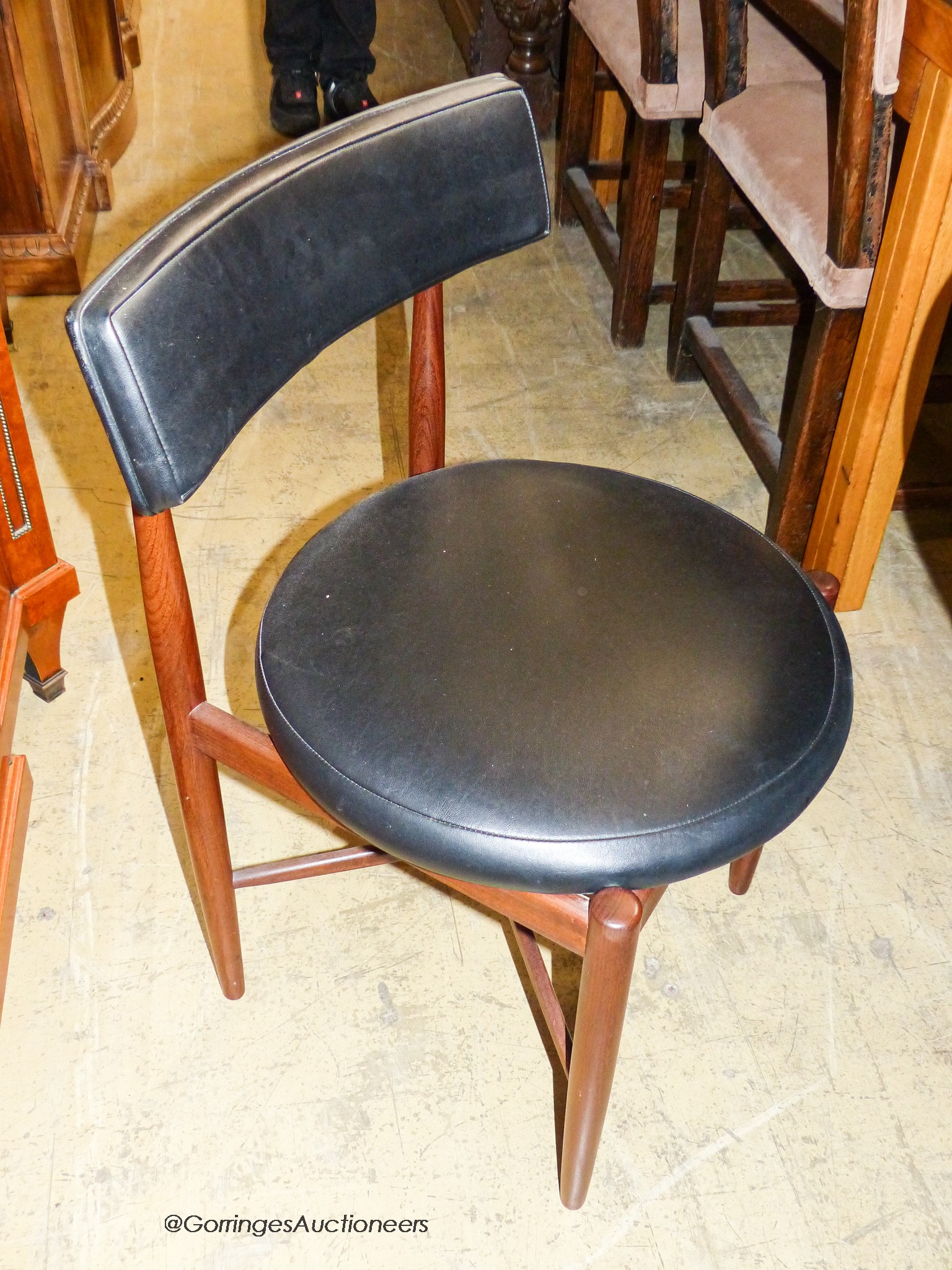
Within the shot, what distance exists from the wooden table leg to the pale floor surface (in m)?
0.13

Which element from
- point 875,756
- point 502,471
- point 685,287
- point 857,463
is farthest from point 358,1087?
point 685,287

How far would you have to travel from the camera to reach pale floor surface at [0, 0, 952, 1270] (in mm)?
1109

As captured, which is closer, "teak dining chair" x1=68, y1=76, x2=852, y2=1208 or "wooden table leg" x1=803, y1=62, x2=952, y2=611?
"teak dining chair" x1=68, y1=76, x2=852, y2=1208

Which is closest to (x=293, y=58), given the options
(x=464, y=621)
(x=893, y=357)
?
(x=893, y=357)

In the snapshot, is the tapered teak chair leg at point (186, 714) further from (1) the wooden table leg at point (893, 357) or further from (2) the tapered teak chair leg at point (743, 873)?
(1) the wooden table leg at point (893, 357)

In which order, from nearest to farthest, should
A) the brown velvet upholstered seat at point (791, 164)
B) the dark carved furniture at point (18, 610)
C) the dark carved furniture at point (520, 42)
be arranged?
the dark carved furniture at point (18, 610) → the brown velvet upholstered seat at point (791, 164) → the dark carved furniture at point (520, 42)

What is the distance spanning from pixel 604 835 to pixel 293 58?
2654 mm

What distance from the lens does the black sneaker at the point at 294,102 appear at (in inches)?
115

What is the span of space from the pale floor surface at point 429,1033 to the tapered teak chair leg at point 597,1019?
0.48 ft

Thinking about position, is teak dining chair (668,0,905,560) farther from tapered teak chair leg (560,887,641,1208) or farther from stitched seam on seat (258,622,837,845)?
tapered teak chair leg (560,887,641,1208)

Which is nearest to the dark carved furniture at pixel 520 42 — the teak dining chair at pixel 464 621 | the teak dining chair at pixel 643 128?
the teak dining chair at pixel 643 128

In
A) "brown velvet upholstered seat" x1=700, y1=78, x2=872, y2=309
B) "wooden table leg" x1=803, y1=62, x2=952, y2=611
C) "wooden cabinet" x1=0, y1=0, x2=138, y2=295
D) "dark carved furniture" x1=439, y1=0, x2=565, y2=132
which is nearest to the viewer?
"wooden table leg" x1=803, y1=62, x2=952, y2=611

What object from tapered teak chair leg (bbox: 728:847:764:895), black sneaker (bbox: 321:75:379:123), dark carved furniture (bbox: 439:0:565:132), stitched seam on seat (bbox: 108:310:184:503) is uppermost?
stitched seam on seat (bbox: 108:310:184:503)

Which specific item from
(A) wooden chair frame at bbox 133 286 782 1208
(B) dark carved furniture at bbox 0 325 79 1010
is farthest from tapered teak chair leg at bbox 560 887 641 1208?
(B) dark carved furniture at bbox 0 325 79 1010
